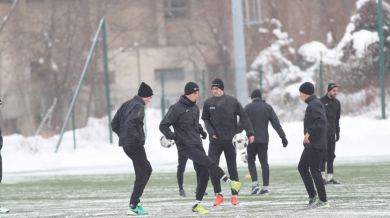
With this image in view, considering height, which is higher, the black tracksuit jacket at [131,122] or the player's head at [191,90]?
the player's head at [191,90]

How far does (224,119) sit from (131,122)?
1.73m

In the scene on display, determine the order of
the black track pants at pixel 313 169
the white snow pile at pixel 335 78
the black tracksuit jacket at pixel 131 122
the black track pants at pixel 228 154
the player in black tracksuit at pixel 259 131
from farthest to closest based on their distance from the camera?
the white snow pile at pixel 335 78 < the player in black tracksuit at pixel 259 131 < the black track pants at pixel 228 154 < the black tracksuit jacket at pixel 131 122 < the black track pants at pixel 313 169

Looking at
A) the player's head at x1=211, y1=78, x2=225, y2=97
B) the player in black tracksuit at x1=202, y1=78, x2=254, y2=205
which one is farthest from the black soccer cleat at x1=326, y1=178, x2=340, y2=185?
the player's head at x1=211, y1=78, x2=225, y2=97

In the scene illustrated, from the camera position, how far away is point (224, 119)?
33.6 ft

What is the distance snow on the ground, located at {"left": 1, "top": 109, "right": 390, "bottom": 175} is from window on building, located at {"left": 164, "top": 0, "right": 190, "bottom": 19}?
20591 mm

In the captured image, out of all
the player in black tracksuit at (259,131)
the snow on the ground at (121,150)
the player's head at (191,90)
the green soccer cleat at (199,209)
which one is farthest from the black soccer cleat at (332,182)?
the snow on the ground at (121,150)

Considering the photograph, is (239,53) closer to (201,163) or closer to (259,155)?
(259,155)

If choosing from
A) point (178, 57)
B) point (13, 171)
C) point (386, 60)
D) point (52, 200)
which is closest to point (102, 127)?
point (13, 171)

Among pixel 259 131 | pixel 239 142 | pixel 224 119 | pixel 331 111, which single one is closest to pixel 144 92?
pixel 224 119

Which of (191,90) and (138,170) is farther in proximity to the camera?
(191,90)

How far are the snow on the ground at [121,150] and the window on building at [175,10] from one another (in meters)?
20.6

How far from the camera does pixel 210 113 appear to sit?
34.0 ft

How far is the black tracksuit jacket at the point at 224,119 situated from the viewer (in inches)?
402

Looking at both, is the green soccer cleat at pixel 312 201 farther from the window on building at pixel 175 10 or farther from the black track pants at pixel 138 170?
the window on building at pixel 175 10
